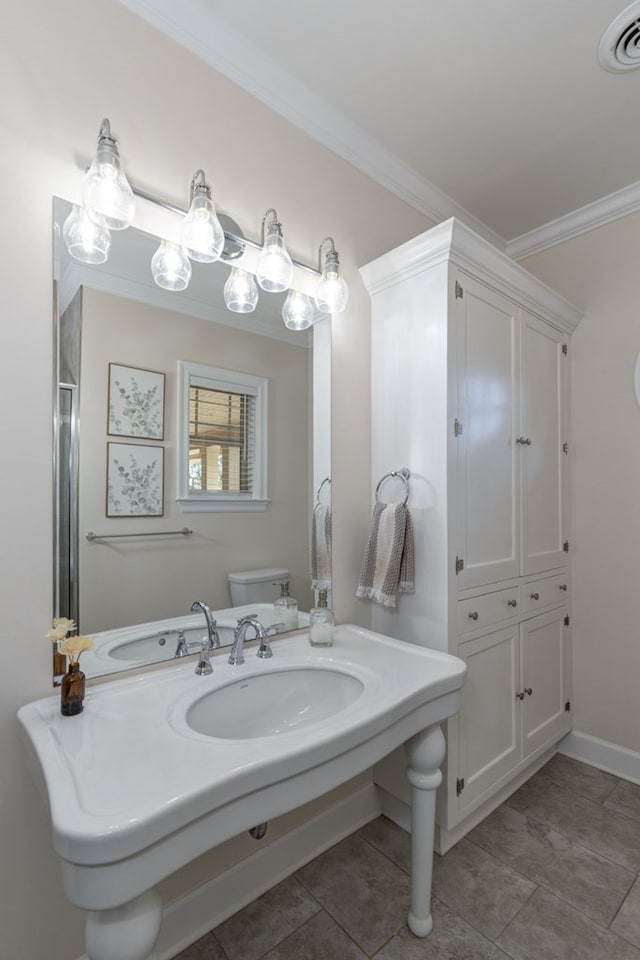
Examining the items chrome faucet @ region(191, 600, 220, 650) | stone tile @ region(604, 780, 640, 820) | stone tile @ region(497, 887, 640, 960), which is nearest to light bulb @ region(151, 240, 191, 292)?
chrome faucet @ region(191, 600, 220, 650)

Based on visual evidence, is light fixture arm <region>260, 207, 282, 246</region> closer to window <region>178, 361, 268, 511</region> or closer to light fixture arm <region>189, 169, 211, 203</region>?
Answer: light fixture arm <region>189, 169, 211, 203</region>

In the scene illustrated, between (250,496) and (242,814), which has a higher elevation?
(250,496)

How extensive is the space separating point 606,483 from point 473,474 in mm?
957

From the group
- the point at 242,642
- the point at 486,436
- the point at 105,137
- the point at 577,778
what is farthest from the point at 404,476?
the point at 577,778

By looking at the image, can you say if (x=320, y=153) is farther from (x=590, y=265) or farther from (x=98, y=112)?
(x=590, y=265)

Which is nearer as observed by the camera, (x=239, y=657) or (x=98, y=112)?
(x=98, y=112)

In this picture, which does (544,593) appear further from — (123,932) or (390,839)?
(123,932)

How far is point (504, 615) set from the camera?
186cm

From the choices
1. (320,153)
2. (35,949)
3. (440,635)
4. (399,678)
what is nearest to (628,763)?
(440,635)

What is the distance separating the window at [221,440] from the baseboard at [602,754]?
1987 millimetres

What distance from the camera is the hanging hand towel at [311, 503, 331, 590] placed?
5.60 feet

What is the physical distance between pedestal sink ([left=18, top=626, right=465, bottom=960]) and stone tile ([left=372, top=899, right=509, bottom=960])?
36mm

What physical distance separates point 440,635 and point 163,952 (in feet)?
3.84

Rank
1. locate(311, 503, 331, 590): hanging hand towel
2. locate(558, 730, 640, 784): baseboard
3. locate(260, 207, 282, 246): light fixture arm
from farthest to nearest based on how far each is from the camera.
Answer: locate(558, 730, 640, 784): baseboard < locate(311, 503, 331, 590): hanging hand towel < locate(260, 207, 282, 246): light fixture arm
